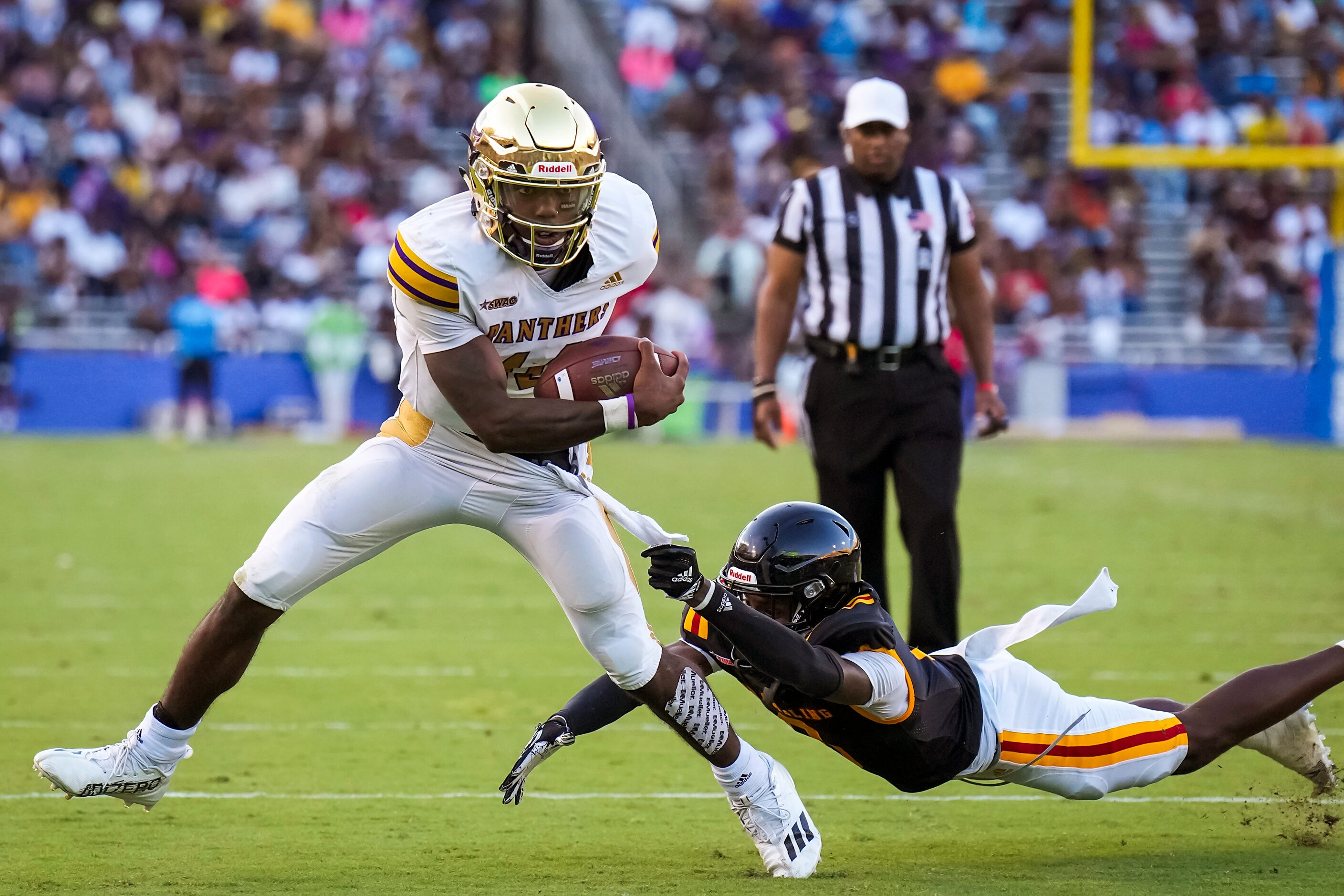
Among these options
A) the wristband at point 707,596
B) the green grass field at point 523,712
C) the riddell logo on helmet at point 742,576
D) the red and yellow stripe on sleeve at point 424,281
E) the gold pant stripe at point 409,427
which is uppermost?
the red and yellow stripe on sleeve at point 424,281

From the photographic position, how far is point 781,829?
12.2ft

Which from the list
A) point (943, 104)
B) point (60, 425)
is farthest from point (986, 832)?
point (943, 104)

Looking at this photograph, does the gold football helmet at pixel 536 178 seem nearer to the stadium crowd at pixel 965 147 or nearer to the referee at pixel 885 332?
the referee at pixel 885 332

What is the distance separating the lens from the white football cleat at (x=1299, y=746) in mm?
3973

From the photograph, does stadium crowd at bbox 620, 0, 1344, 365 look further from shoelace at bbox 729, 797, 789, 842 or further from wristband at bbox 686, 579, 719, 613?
wristband at bbox 686, 579, 719, 613

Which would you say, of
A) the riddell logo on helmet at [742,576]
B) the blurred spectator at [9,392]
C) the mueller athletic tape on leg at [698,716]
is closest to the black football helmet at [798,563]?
the riddell logo on helmet at [742,576]

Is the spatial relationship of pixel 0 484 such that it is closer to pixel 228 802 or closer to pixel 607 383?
pixel 228 802

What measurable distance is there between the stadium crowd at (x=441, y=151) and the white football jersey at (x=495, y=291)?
12162mm

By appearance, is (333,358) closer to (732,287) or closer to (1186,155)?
(732,287)

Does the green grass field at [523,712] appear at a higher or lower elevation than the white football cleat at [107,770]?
lower

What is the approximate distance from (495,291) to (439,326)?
0.48ft

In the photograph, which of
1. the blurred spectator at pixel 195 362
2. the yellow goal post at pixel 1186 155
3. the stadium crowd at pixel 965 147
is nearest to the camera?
the yellow goal post at pixel 1186 155

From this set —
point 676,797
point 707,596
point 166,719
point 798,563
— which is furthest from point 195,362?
point 707,596

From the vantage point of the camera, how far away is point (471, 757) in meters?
4.87
